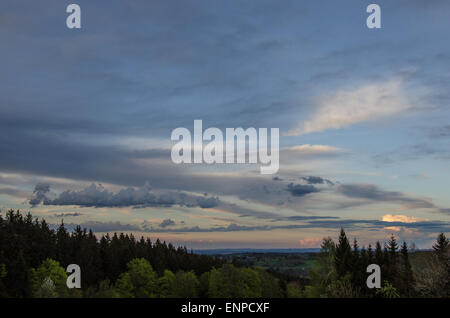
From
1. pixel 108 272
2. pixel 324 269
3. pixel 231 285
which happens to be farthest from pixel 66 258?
pixel 324 269

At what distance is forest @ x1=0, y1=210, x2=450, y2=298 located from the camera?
4077 inches

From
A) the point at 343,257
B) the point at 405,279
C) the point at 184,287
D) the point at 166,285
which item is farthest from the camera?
the point at 166,285

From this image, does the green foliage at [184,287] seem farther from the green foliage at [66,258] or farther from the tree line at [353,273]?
the tree line at [353,273]

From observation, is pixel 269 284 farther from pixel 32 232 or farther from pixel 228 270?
pixel 32 232

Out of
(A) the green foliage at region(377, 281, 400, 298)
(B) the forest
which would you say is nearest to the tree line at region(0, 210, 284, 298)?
(B) the forest

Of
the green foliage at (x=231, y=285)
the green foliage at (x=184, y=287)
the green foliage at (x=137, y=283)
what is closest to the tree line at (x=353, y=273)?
the green foliage at (x=231, y=285)

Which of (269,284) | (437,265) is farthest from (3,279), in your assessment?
(437,265)

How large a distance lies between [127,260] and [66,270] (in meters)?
26.9

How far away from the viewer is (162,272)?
529 ft

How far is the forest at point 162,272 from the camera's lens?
10356 cm

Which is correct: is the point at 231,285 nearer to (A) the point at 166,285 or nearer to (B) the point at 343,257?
(A) the point at 166,285

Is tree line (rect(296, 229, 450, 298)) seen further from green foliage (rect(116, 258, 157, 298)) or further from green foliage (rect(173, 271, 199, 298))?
green foliage (rect(116, 258, 157, 298))
